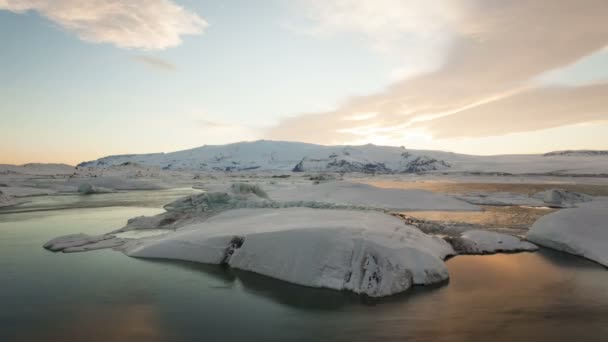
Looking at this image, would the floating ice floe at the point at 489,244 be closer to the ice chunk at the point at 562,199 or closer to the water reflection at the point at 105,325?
the water reflection at the point at 105,325

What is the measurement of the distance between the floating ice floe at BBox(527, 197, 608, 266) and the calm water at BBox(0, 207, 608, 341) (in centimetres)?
77

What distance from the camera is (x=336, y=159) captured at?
13638 centimetres

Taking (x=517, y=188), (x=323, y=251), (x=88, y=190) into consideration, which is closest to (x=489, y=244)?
(x=323, y=251)

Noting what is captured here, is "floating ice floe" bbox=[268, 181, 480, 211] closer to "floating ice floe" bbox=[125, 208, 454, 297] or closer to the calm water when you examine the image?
"floating ice floe" bbox=[125, 208, 454, 297]

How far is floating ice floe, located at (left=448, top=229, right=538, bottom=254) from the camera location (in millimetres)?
9445

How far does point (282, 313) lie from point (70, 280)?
15.2ft

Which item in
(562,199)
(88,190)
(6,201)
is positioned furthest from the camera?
(88,190)

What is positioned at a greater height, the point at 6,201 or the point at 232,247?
the point at 6,201

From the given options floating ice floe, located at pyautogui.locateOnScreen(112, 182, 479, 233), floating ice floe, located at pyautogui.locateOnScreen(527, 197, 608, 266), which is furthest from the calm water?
floating ice floe, located at pyautogui.locateOnScreen(112, 182, 479, 233)

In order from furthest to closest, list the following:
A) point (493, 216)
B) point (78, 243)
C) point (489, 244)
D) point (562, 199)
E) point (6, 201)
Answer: point (6, 201) → point (562, 199) → point (493, 216) → point (78, 243) → point (489, 244)

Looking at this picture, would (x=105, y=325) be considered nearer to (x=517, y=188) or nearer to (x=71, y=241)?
(x=71, y=241)

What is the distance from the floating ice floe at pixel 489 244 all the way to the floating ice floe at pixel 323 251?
0.48m

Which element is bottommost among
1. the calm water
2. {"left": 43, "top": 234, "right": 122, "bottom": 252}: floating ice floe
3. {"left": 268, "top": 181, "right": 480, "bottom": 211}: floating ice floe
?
the calm water

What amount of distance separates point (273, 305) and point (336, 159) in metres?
131
